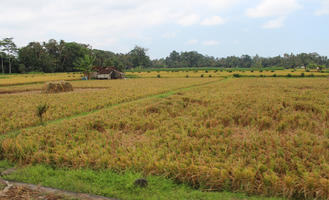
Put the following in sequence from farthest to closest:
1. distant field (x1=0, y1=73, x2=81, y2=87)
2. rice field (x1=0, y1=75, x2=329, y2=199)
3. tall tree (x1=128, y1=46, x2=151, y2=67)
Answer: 1. tall tree (x1=128, y1=46, x2=151, y2=67)
2. distant field (x1=0, y1=73, x2=81, y2=87)
3. rice field (x1=0, y1=75, x2=329, y2=199)

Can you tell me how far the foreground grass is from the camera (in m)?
3.88

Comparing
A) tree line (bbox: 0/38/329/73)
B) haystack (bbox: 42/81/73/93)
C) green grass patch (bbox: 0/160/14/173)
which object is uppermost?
tree line (bbox: 0/38/329/73)

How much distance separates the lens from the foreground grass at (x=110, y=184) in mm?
3876

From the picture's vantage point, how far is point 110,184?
4.27 meters

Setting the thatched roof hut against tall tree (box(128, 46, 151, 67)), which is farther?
tall tree (box(128, 46, 151, 67))

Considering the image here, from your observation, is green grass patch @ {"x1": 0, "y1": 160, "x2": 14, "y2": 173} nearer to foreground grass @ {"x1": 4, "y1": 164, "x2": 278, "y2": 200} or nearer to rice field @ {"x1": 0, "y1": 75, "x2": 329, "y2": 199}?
rice field @ {"x1": 0, "y1": 75, "x2": 329, "y2": 199}

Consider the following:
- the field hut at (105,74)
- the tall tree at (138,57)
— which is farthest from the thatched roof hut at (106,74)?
the tall tree at (138,57)

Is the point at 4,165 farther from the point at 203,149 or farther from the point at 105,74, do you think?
the point at 105,74

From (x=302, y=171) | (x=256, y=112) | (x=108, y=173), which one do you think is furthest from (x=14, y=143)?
(x=256, y=112)

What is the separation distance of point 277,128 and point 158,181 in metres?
5.23

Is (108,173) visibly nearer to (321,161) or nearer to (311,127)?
(321,161)

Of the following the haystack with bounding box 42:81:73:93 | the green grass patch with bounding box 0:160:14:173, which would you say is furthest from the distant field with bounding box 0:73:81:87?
the green grass patch with bounding box 0:160:14:173

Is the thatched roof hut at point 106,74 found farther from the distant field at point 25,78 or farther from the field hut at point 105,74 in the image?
the distant field at point 25,78

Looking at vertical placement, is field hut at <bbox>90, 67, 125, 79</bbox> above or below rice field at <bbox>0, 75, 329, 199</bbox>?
above
